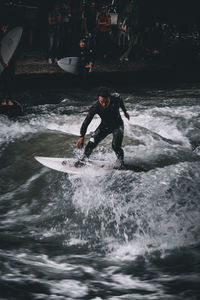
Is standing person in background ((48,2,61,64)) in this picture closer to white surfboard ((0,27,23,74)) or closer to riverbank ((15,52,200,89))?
riverbank ((15,52,200,89))

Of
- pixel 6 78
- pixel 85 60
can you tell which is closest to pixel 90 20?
pixel 85 60

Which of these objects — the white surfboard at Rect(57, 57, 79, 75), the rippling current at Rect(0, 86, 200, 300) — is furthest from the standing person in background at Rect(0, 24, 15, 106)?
the white surfboard at Rect(57, 57, 79, 75)

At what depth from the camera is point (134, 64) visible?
15398 mm

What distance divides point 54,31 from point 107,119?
281 inches

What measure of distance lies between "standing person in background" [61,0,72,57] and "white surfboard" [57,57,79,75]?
1401mm

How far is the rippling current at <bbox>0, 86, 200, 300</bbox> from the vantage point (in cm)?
528

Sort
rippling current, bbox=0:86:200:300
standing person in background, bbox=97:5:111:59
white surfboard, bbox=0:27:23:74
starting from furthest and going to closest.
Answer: standing person in background, bbox=97:5:111:59 < white surfboard, bbox=0:27:23:74 < rippling current, bbox=0:86:200:300

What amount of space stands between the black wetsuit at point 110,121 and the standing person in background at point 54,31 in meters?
6.73

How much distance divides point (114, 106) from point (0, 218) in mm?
2672

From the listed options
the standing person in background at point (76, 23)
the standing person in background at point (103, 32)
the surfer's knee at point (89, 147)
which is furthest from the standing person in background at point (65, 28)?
the surfer's knee at point (89, 147)

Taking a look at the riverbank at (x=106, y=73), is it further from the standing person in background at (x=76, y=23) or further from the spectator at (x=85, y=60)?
the standing person in background at (x=76, y=23)

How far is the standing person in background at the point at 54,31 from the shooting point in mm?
13617

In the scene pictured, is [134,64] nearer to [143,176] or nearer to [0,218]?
[143,176]

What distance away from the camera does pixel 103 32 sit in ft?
49.5
